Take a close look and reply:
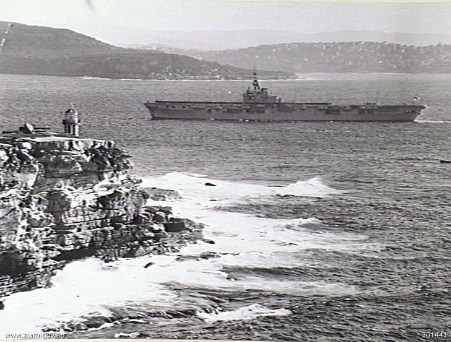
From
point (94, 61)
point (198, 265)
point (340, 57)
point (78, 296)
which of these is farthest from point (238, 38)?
point (78, 296)

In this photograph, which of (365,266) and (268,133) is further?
(268,133)

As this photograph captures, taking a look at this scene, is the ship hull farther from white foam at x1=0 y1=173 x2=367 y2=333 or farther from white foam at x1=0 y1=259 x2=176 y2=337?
white foam at x1=0 y1=259 x2=176 y2=337

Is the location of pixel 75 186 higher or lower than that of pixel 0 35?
lower

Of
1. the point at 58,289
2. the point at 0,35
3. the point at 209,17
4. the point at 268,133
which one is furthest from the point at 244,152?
the point at 0,35

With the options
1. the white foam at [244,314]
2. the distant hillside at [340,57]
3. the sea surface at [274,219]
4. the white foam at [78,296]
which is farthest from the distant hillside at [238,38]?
the white foam at [244,314]

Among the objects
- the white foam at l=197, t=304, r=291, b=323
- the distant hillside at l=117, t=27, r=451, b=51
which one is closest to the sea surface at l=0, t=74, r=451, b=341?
the white foam at l=197, t=304, r=291, b=323

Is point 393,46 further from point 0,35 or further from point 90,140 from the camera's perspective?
point 0,35

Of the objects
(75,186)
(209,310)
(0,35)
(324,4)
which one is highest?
(324,4)
